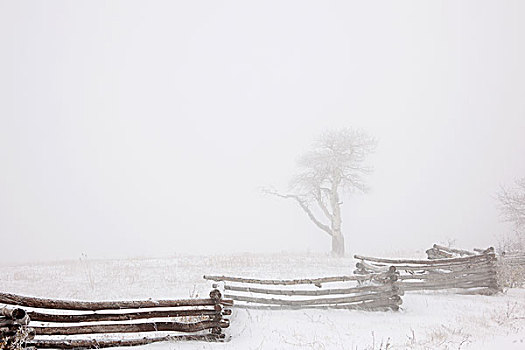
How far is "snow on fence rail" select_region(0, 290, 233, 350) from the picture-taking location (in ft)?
17.0

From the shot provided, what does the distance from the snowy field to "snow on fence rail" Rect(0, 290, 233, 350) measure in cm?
40

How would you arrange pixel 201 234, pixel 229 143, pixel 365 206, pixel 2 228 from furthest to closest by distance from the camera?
pixel 229 143 < pixel 365 206 < pixel 2 228 < pixel 201 234

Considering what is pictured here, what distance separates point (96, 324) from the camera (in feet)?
22.8

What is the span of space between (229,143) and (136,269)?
156 metres

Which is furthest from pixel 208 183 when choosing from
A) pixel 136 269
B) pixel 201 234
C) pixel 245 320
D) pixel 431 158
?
pixel 245 320

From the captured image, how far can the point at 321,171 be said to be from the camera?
25.0 m

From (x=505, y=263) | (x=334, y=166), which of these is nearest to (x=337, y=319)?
(x=505, y=263)

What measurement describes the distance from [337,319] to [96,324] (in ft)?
16.3

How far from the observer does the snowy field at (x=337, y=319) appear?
7633 mm

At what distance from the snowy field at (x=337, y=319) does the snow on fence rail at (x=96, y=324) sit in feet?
1.33

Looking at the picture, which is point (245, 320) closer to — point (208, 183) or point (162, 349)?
point (162, 349)

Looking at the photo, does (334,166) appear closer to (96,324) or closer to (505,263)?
(505,263)

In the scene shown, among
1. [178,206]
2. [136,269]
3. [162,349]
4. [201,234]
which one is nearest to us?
[162,349]

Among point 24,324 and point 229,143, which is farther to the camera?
point 229,143
